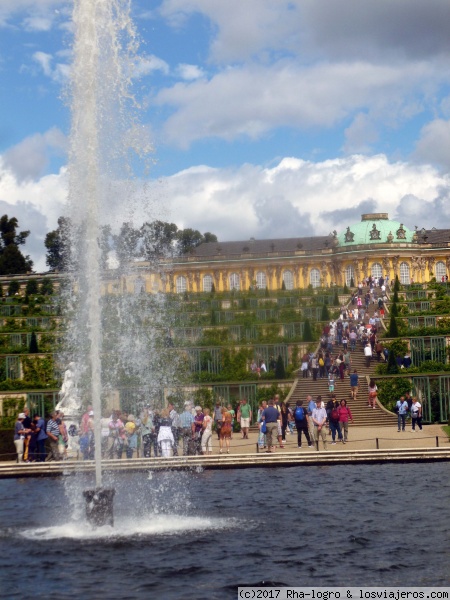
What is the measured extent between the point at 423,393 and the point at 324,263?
55.6m

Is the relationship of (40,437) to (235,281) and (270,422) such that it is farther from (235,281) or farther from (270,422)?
(235,281)

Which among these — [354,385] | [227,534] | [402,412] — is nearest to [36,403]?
[354,385]

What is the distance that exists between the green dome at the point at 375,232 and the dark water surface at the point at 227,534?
65.9 m

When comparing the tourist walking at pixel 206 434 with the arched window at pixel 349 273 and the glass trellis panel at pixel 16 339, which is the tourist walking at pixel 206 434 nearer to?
the glass trellis panel at pixel 16 339

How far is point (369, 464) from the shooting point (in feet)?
73.7

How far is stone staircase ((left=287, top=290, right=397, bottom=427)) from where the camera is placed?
2980 centimetres

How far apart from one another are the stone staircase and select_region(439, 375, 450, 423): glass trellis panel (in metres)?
1.48

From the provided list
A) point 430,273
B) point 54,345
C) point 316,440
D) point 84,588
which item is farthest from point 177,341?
point 430,273

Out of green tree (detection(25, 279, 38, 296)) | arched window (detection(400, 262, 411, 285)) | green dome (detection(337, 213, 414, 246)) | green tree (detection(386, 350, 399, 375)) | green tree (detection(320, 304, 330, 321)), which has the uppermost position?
green dome (detection(337, 213, 414, 246))

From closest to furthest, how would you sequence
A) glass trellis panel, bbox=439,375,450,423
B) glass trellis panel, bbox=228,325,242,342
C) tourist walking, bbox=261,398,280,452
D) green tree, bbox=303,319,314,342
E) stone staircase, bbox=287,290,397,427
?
1. tourist walking, bbox=261,398,280,452
2. stone staircase, bbox=287,290,397,427
3. glass trellis panel, bbox=439,375,450,423
4. green tree, bbox=303,319,314,342
5. glass trellis panel, bbox=228,325,242,342

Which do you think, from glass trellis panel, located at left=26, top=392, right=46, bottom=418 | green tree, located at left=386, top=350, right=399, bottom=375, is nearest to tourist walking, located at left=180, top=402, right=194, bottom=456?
glass trellis panel, located at left=26, top=392, right=46, bottom=418

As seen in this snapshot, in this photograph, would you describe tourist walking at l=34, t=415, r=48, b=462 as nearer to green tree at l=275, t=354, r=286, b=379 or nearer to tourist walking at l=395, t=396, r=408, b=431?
tourist walking at l=395, t=396, r=408, b=431

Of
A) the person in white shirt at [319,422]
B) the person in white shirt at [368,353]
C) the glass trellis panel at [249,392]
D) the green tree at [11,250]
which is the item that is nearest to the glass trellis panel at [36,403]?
the glass trellis panel at [249,392]

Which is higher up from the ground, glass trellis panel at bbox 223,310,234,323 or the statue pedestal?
glass trellis panel at bbox 223,310,234,323
